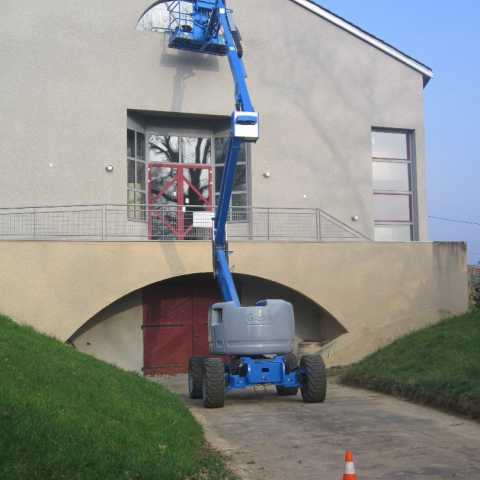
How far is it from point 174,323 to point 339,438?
10.1 meters

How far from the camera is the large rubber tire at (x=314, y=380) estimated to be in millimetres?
13320

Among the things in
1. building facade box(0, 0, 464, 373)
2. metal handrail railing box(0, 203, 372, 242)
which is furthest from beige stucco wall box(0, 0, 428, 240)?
metal handrail railing box(0, 203, 372, 242)

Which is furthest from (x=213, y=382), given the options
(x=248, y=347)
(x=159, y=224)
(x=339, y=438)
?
(x=159, y=224)

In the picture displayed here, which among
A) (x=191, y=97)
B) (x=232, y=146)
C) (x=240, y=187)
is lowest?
(x=232, y=146)

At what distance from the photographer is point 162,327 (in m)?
19.6

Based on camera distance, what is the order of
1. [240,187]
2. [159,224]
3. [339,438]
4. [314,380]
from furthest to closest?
[240,187] → [159,224] → [314,380] → [339,438]

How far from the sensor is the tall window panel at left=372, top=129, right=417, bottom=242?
74.3 feet

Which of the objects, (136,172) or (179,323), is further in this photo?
(136,172)

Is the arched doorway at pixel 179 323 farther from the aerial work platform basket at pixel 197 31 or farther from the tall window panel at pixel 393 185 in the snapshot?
the aerial work platform basket at pixel 197 31

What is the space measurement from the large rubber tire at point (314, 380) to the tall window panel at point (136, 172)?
8365 mm

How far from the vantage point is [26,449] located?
6629 mm

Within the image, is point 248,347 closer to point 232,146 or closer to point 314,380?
point 314,380

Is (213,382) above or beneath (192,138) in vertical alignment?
beneath

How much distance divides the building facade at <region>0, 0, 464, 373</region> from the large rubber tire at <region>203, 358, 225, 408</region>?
191 inches
